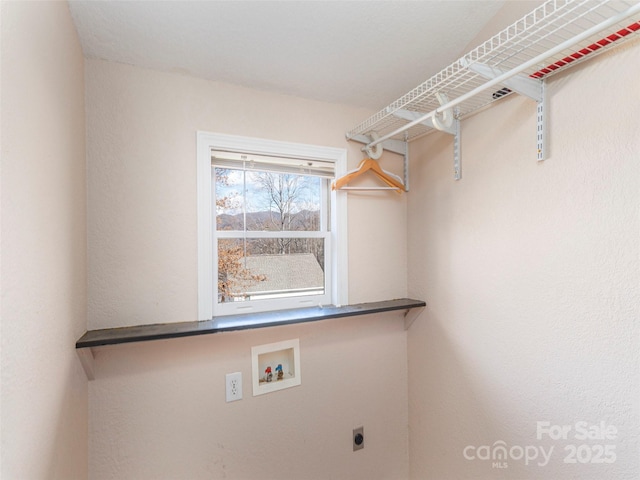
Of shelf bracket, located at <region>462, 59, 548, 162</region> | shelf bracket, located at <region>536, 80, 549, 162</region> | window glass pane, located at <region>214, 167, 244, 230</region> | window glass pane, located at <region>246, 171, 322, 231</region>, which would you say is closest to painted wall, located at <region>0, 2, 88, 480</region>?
window glass pane, located at <region>214, 167, 244, 230</region>

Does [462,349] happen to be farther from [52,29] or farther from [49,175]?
[52,29]

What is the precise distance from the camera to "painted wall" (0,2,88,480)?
62cm

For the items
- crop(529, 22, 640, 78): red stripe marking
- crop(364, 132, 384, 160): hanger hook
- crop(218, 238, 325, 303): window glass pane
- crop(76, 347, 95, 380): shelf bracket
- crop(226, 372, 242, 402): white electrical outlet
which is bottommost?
crop(226, 372, 242, 402): white electrical outlet

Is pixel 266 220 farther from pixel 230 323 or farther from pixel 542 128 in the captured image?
pixel 542 128

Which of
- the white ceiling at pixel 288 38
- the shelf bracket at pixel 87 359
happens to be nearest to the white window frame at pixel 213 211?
the white ceiling at pixel 288 38

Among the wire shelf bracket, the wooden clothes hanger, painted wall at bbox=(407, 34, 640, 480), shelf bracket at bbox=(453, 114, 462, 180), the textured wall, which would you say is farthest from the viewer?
the wooden clothes hanger

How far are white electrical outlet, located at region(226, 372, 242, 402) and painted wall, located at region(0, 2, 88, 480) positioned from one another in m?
0.56

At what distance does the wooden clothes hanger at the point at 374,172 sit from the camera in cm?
164

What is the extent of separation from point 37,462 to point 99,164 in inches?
40.8

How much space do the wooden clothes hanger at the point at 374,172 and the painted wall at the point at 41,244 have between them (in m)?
1.16

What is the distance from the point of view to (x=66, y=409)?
964mm

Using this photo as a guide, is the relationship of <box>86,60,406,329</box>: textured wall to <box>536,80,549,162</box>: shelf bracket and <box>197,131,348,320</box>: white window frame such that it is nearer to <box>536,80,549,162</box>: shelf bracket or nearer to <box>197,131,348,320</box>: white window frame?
<box>197,131,348,320</box>: white window frame

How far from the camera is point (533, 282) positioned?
1.21m

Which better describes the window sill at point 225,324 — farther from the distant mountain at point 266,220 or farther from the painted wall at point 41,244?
the distant mountain at point 266,220
